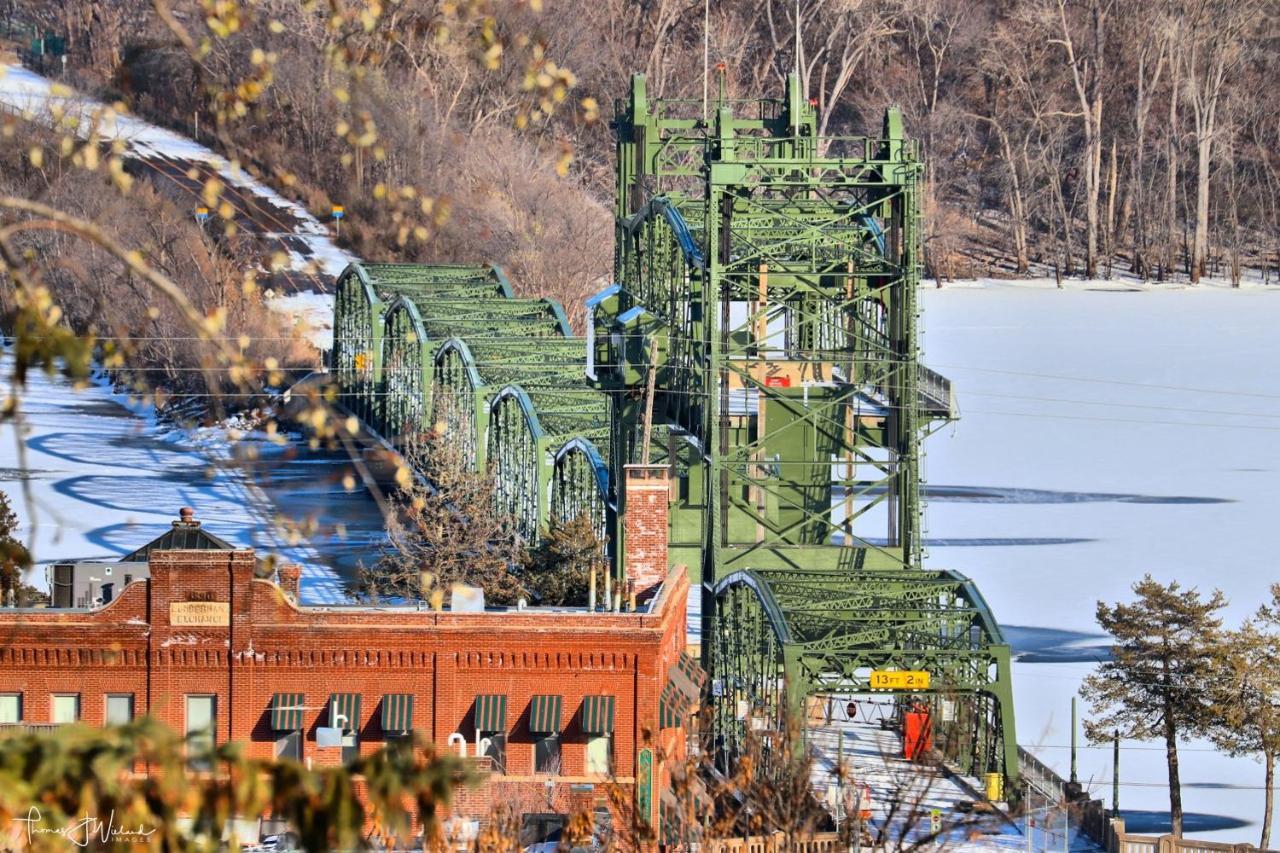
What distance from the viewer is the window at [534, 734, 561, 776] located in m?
29.8

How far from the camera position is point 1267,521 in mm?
54969

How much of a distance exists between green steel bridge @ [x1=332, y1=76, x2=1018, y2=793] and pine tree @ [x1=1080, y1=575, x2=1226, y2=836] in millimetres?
2088

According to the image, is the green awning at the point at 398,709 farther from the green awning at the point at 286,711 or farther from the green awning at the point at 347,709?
the green awning at the point at 286,711

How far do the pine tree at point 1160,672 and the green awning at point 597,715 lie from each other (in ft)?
26.5

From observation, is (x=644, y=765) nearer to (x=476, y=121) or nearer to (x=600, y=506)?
(x=600, y=506)

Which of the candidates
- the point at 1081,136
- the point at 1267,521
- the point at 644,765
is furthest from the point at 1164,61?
the point at 644,765

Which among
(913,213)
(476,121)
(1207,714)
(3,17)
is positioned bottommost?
(1207,714)

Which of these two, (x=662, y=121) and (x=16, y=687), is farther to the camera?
(x=662, y=121)

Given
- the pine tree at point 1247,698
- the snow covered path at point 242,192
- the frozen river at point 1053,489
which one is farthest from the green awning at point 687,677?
the snow covered path at point 242,192

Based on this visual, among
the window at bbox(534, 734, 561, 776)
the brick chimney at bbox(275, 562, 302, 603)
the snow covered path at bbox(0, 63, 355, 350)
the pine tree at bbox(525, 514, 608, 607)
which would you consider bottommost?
the window at bbox(534, 734, 561, 776)

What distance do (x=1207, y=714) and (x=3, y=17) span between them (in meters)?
108

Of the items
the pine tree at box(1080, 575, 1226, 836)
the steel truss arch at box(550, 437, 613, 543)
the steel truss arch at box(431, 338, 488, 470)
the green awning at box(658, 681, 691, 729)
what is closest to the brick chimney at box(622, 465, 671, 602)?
the green awning at box(658, 681, 691, 729)

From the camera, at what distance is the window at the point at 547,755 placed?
1175 inches

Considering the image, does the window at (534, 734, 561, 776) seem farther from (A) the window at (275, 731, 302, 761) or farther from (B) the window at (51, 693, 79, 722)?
(B) the window at (51, 693, 79, 722)
